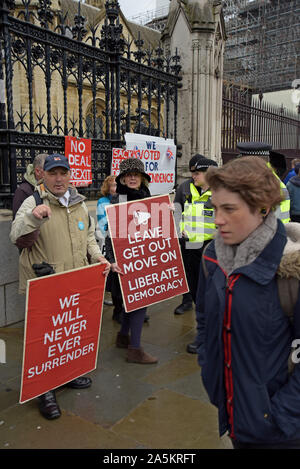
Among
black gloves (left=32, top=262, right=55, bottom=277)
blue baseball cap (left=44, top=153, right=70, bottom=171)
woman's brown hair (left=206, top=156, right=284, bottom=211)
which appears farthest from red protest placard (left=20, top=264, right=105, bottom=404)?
woman's brown hair (left=206, top=156, right=284, bottom=211)

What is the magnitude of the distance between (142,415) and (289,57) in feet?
109

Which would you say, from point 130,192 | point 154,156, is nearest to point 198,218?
point 130,192

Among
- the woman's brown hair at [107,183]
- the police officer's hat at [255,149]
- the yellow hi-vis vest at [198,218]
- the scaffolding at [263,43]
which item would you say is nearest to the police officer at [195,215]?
the yellow hi-vis vest at [198,218]

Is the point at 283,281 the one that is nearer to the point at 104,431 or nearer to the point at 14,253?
the point at 104,431

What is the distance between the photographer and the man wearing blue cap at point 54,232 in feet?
10.1

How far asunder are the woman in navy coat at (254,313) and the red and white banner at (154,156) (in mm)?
4618

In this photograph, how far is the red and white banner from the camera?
21.1ft

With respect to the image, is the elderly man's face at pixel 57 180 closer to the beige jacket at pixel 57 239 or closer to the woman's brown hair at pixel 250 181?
the beige jacket at pixel 57 239

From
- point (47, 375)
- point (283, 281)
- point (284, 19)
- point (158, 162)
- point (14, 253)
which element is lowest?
point (47, 375)

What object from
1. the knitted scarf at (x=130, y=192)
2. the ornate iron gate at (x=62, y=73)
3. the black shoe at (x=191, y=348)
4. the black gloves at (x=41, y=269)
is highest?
the ornate iron gate at (x=62, y=73)

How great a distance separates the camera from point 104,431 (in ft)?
9.20

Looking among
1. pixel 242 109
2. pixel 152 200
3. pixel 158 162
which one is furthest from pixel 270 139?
pixel 152 200

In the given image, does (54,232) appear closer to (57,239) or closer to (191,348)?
(57,239)

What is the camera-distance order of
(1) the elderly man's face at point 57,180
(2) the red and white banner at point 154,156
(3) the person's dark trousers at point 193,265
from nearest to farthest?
Answer: (1) the elderly man's face at point 57,180, (3) the person's dark trousers at point 193,265, (2) the red and white banner at point 154,156
